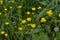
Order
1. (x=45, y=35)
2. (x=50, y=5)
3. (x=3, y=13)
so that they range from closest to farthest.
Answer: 1. (x=45, y=35)
2. (x=50, y=5)
3. (x=3, y=13)

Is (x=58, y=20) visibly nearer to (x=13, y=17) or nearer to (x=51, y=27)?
(x=51, y=27)

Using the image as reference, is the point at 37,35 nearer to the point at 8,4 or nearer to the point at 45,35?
the point at 45,35

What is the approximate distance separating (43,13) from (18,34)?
0.41 metres

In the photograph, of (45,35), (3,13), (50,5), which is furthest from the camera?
(3,13)

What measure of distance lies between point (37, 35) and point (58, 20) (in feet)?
1.00

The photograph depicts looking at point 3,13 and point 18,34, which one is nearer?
point 18,34

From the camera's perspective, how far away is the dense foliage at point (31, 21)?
95.5 inches

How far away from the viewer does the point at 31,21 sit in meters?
2.61

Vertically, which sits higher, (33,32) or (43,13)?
(43,13)

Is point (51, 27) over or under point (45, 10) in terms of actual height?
under

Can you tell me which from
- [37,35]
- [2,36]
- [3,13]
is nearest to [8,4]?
[3,13]

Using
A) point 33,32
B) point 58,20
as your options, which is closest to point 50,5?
point 58,20

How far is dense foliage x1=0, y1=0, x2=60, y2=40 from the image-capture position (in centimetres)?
243

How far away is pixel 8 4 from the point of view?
300 cm
